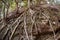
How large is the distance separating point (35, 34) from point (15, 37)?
201mm

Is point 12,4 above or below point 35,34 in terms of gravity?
above

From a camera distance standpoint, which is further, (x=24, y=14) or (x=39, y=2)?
(x=39, y=2)

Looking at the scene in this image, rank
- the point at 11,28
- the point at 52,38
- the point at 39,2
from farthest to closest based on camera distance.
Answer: the point at 39,2
the point at 11,28
the point at 52,38

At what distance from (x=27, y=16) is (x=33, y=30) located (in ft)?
0.49

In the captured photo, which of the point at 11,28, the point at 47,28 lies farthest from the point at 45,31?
the point at 11,28

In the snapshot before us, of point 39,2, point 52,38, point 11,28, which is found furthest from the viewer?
point 39,2

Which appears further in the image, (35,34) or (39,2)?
(39,2)

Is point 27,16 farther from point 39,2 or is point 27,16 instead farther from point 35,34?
point 39,2

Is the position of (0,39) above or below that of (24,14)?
below

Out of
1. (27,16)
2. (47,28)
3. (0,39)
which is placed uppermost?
(27,16)

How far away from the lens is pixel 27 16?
5.98 ft

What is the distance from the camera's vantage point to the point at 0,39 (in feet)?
6.14

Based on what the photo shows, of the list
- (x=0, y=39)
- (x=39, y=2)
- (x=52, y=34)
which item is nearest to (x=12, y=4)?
(x=39, y=2)

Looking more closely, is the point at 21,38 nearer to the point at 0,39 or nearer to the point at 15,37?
the point at 15,37
